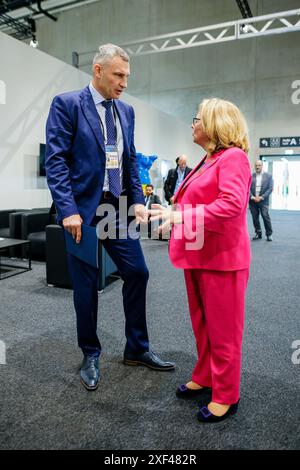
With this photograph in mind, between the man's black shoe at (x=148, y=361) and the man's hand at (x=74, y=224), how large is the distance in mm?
741

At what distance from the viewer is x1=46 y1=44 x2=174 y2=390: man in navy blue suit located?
156 cm

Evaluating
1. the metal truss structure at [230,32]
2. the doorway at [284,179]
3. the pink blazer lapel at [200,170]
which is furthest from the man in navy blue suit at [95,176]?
the doorway at [284,179]

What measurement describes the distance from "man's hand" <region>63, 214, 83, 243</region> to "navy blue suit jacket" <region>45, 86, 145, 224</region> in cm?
2

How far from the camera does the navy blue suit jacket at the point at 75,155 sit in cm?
155

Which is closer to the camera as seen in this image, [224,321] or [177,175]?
[224,321]

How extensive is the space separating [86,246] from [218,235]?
0.59 m

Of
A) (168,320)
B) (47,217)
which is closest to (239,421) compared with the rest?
(168,320)

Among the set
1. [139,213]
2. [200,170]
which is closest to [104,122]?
[139,213]

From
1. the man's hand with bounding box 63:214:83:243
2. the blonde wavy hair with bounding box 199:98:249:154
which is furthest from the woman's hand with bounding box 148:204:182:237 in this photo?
the man's hand with bounding box 63:214:83:243

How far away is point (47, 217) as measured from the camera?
4.93m

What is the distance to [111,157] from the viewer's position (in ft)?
5.48

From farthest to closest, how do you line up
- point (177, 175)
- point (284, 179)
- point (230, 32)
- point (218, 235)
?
point (284, 179), point (230, 32), point (177, 175), point (218, 235)

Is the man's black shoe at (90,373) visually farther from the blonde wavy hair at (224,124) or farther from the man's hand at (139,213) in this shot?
the blonde wavy hair at (224,124)

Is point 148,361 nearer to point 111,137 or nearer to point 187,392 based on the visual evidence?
point 187,392
